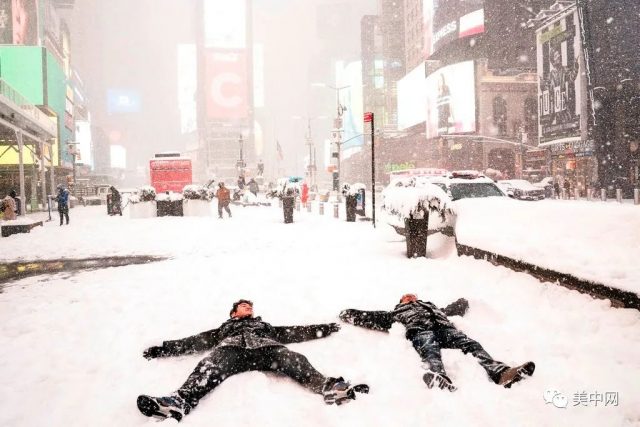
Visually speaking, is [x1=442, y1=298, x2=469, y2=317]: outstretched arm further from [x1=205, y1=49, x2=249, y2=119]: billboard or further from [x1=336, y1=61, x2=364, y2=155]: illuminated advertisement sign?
[x1=205, y1=49, x2=249, y2=119]: billboard

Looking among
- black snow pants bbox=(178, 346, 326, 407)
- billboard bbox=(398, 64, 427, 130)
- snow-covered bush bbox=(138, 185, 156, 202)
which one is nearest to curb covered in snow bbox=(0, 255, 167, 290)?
black snow pants bbox=(178, 346, 326, 407)

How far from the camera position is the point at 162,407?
11.2ft

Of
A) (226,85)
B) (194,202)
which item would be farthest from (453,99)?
(226,85)

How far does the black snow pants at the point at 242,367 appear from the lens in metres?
3.65

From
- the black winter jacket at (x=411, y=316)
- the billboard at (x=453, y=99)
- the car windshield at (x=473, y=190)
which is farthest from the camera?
the billboard at (x=453, y=99)

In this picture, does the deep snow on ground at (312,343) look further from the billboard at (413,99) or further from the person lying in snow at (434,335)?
the billboard at (413,99)

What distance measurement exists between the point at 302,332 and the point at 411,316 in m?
1.14

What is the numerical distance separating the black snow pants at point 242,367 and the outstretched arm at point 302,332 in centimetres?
74

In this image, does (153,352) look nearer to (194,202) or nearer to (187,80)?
(194,202)

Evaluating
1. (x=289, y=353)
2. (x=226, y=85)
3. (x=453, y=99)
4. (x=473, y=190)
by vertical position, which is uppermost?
(x=226, y=85)

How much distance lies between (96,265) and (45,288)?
2.25m

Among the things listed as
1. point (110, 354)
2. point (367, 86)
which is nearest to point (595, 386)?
point (110, 354)

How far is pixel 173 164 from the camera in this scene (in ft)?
120

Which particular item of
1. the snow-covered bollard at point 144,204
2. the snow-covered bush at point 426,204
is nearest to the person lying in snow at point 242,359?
the snow-covered bush at point 426,204
